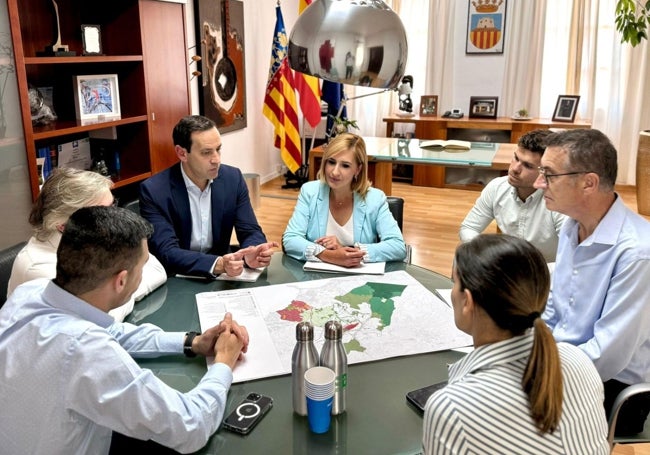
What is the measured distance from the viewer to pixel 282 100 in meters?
5.52

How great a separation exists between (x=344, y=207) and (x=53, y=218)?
1.24m

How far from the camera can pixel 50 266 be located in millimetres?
1623

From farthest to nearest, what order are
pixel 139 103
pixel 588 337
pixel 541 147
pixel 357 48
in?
pixel 139 103 → pixel 541 147 → pixel 588 337 → pixel 357 48

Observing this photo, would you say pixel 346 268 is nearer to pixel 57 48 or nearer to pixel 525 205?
pixel 525 205

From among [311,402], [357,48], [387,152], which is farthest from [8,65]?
[387,152]

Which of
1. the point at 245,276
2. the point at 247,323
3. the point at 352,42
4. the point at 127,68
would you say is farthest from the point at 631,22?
the point at 247,323

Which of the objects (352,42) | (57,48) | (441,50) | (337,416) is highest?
(441,50)

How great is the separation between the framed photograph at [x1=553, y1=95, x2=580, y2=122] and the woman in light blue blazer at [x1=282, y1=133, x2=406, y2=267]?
455 centimetres

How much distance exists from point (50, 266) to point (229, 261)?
0.59 metres

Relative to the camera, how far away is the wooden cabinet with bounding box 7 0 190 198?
2895 mm

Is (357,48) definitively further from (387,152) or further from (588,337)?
(387,152)

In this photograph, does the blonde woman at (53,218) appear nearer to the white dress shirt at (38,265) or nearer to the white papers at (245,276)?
→ the white dress shirt at (38,265)

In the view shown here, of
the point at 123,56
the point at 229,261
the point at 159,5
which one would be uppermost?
the point at 159,5

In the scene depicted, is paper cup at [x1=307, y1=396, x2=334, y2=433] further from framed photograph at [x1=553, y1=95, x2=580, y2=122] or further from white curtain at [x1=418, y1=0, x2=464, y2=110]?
white curtain at [x1=418, y1=0, x2=464, y2=110]
